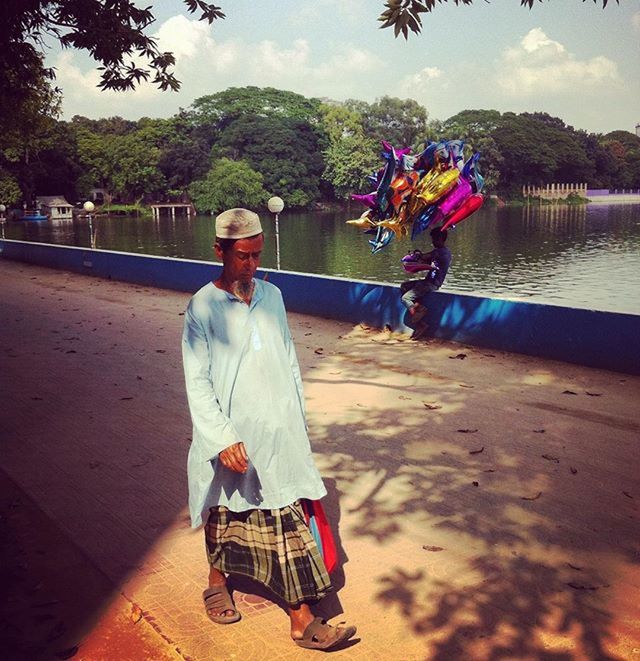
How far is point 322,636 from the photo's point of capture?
3367 millimetres

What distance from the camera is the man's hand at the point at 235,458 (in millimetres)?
3215

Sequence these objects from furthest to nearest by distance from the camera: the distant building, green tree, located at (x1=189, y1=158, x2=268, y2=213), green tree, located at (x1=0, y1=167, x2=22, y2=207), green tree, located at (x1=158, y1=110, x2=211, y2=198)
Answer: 1. green tree, located at (x1=158, y1=110, x2=211, y2=198)
2. the distant building
3. green tree, located at (x1=189, y1=158, x2=268, y2=213)
4. green tree, located at (x1=0, y1=167, x2=22, y2=207)

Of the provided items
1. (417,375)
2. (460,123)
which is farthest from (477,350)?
(460,123)

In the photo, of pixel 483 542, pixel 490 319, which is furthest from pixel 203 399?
pixel 490 319

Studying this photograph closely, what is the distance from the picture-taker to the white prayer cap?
3.33 metres

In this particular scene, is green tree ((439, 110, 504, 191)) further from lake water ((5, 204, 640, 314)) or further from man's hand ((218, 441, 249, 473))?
man's hand ((218, 441, 249, 473))

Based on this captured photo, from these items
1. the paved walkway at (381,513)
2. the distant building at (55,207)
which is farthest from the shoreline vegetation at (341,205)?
the paved walkway at (381,513)

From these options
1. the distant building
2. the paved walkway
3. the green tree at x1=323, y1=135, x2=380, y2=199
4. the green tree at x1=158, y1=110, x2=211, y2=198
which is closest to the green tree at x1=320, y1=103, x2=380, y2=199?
the green tree at x1=323, y1=135, x2=380, y2=199

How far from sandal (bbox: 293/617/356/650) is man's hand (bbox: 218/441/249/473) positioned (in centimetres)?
85

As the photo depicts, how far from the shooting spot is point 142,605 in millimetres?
3836

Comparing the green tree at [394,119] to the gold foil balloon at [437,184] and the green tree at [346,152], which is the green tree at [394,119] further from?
the gold foil balloon at [437,184]

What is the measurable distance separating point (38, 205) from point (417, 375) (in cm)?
8064

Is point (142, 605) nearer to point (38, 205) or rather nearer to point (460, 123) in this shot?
point (38, 205)

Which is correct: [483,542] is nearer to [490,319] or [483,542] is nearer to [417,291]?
[490,319]
